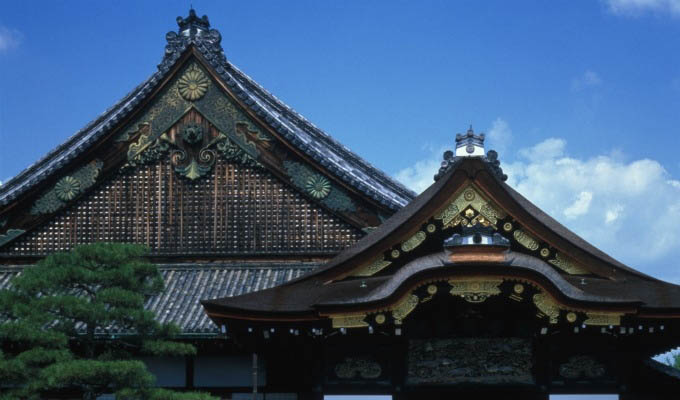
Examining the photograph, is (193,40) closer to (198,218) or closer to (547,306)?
(198,218)

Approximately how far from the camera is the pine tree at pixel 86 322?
14219 millimetres

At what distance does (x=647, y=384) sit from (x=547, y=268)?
393 cm

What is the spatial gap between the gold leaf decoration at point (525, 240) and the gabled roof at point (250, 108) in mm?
4592

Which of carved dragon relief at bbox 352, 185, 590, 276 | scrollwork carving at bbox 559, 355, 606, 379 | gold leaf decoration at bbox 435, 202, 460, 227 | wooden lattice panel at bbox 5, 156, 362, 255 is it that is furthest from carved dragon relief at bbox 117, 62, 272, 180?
scrollwork carving at bbox 559, 355, 606, 379

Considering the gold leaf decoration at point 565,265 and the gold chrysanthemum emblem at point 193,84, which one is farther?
the gold chrysanthemum emblem at point 193,84

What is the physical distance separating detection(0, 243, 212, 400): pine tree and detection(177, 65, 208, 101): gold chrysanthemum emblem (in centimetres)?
572

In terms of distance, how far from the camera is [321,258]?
19.3 metres

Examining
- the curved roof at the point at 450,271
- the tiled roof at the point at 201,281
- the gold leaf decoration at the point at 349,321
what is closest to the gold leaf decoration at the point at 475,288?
the curved roof at the point at 450,271

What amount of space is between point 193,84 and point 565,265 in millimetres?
9114

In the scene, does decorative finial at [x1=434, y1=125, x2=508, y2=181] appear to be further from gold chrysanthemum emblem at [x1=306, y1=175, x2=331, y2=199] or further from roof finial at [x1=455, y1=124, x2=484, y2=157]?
gold chrysanthemum emblem at [x1=306, y1=175, x2=331, y2=199]

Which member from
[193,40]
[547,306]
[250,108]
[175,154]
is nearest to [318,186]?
[250,108]

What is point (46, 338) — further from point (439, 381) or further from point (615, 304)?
point (615, 304)

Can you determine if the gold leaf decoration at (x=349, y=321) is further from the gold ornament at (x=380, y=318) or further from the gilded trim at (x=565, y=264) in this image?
the gilded trim at (x=565, y=264)

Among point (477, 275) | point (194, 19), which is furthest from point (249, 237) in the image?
point (477, 275)
